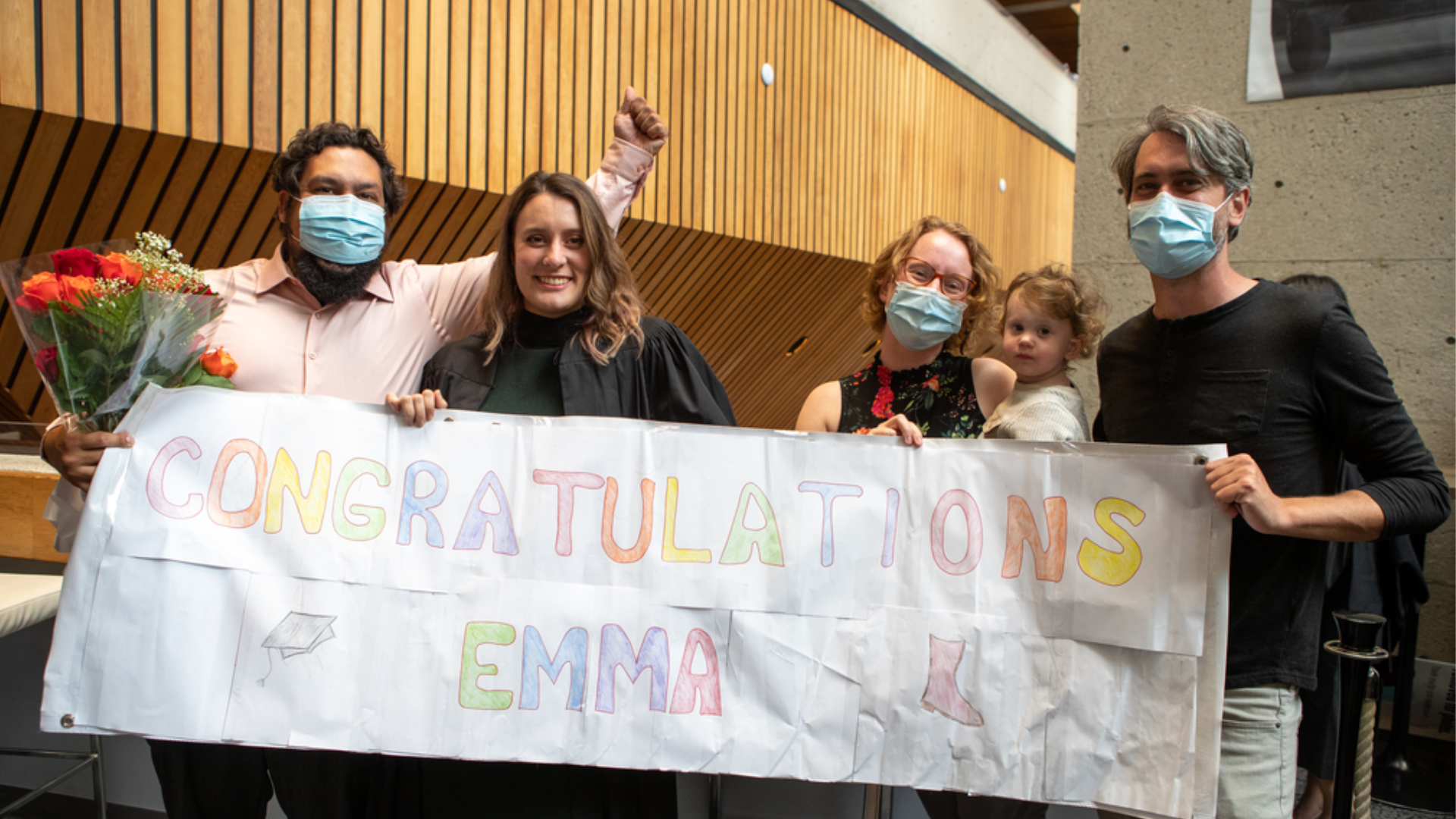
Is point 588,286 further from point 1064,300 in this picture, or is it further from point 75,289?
point 1064,300

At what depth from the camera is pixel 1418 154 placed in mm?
3162

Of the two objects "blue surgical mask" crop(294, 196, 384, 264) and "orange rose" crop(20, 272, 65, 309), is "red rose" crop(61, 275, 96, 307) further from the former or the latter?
"blue surgical mask" crop(294, 196, 384, 264)

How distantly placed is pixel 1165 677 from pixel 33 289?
73.8 inches

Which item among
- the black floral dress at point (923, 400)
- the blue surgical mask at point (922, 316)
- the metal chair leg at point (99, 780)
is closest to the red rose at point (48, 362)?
the metal chair leg at point (99, 780)

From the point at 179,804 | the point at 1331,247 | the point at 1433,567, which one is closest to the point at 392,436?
the point at 179,804

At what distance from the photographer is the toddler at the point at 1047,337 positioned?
6.21ft

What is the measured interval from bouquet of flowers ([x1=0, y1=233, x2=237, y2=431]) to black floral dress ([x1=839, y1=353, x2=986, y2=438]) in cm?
122

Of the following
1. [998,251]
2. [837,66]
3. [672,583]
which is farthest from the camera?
[998,251]

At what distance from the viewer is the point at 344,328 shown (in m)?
1.90

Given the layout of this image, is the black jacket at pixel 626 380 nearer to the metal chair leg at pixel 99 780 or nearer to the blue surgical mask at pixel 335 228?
the blue surgical mask at pixel 335 228

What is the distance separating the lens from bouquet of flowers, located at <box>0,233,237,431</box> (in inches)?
56.1

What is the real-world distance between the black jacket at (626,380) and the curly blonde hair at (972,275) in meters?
0.48

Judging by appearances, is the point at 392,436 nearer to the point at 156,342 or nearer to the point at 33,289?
the point at 156,342

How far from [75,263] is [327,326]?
51 cm
